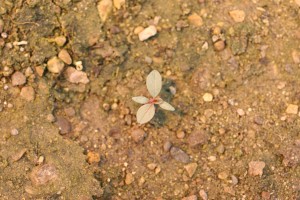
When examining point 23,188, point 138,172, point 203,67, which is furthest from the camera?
→ point 203,67

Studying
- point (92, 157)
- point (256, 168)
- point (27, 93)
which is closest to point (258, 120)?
point (256, 168)

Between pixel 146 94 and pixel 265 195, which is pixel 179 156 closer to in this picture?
pixel 146 94

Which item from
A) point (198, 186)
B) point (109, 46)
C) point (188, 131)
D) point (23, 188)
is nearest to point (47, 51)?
point (109, 46)

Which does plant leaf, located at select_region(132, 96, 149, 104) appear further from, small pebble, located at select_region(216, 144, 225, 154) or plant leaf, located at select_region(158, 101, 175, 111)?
small pebble, located at select_region(216, 144, 225, 154)

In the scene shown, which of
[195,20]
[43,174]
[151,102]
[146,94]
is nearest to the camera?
[43,174]

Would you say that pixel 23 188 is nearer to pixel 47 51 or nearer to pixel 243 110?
pixel 47 51
